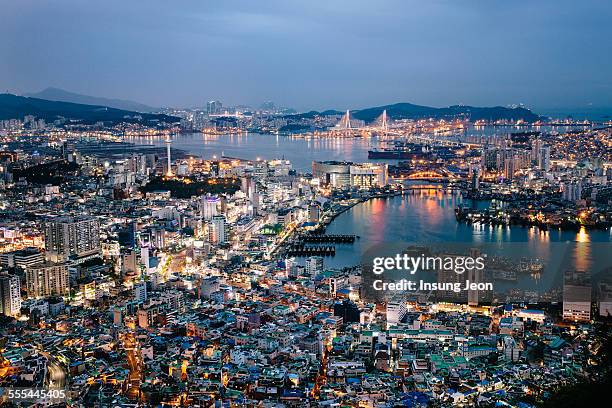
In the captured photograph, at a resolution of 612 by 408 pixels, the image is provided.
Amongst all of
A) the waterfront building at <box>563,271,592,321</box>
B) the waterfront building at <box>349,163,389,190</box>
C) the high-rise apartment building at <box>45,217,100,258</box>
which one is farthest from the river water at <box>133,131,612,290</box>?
the high-rise apartment building at <box>45,217,100,258</box>

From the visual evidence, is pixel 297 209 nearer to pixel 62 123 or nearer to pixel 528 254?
pixel 528 254

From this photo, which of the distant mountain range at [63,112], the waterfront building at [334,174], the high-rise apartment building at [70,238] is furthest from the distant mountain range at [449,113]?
the high-rise apartment building at [70,238]

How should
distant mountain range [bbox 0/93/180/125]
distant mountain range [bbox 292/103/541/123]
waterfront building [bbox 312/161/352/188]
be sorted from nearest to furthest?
waterfront building [bbox 312/161/352/188], distant mountain range [bbox 0/93/180/125], distant mountain range [bbox 292/103/541/123]

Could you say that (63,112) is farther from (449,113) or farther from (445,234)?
(445,234)

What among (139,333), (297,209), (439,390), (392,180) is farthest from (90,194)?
(439,390)

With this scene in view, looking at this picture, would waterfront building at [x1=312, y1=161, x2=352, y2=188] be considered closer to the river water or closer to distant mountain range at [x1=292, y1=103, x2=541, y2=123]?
the river water

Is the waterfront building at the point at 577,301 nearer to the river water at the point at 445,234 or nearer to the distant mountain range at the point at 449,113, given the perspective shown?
the river water at the point at 445,234
